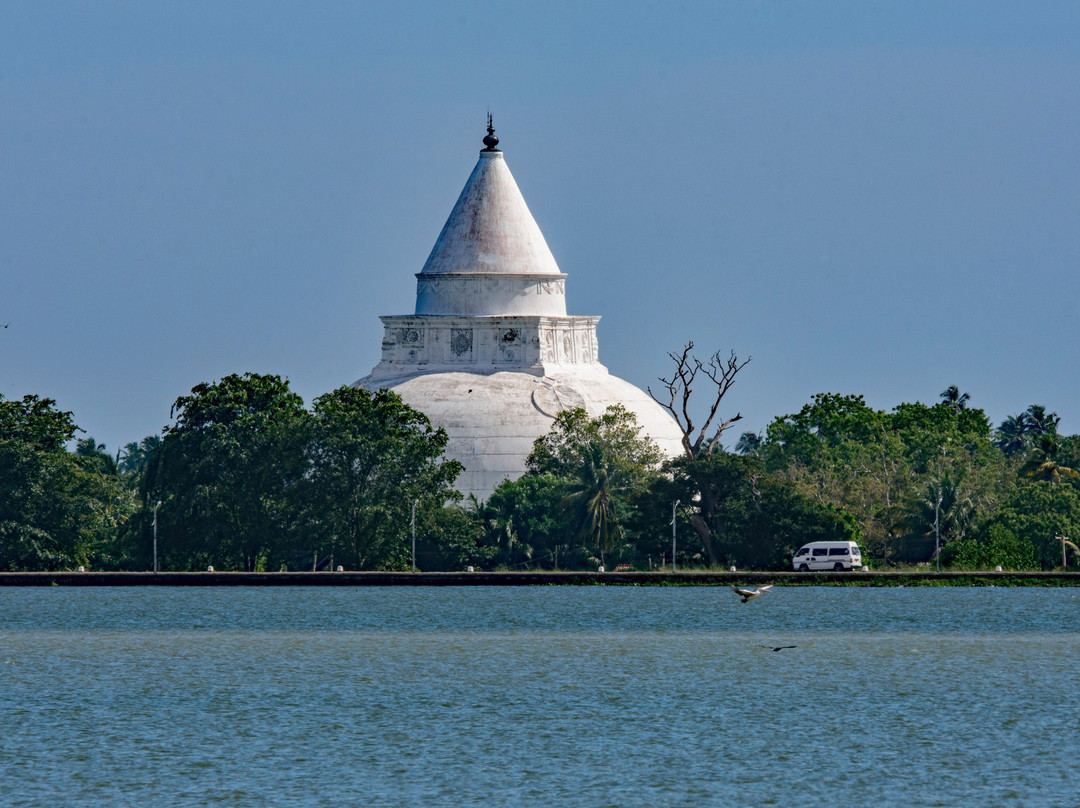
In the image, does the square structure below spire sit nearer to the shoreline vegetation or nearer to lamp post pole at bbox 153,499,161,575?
the shoreline vegetation

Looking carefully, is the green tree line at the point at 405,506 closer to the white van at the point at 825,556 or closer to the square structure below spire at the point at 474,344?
the white van at the point at 825,556

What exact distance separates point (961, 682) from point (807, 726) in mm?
9041

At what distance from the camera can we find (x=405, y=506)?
8075cm

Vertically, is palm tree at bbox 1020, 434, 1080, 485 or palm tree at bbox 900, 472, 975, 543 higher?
palm tree at bbox 1020, 434, 1080, 485

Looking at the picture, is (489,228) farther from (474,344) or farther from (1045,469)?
(1045,469)

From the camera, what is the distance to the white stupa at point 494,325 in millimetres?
104375

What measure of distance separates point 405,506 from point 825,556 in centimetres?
1535

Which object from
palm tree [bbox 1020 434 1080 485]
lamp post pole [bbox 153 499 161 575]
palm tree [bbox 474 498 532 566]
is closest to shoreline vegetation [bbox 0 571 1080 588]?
lamp post pole [bbox 153 499 161 575]

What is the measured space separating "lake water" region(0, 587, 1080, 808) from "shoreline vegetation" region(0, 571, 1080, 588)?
13.8 ft

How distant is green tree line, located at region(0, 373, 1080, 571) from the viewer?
80812 mm

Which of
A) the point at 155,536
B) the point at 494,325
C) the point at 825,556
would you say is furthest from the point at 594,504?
the point at 494,325

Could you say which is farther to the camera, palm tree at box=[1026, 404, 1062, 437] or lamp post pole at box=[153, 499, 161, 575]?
palm tree at box=[1026, 404, 1062, 437]

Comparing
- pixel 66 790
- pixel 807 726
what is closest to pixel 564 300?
pixel 807 726

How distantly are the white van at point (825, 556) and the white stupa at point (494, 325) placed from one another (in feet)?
71.9
